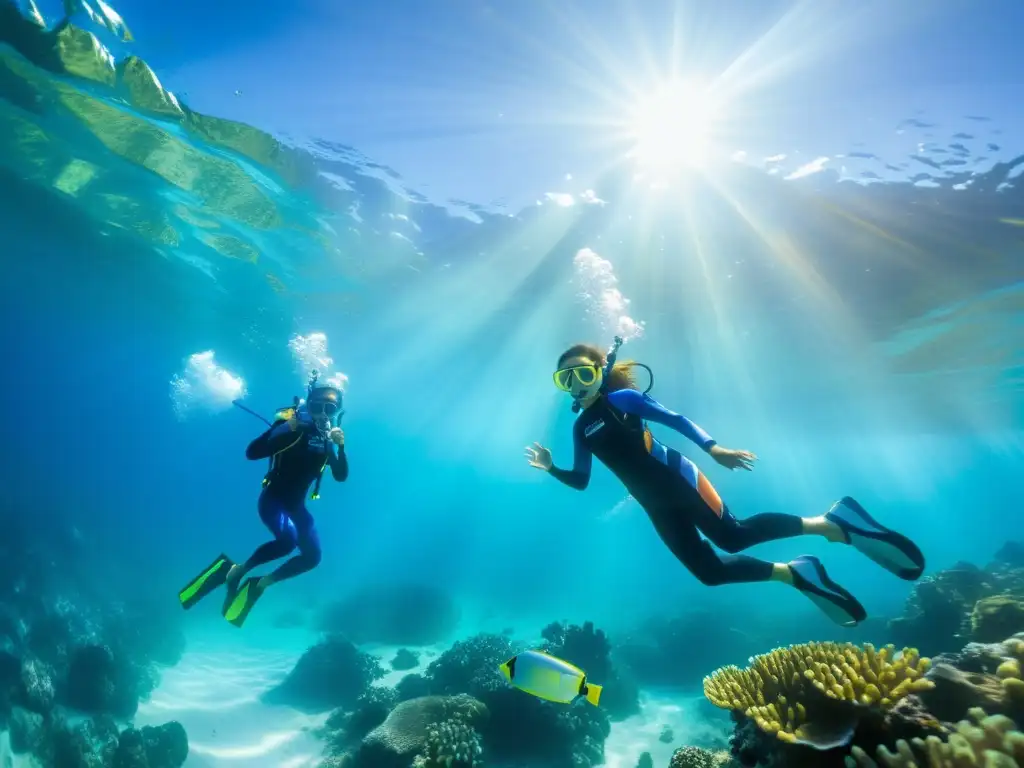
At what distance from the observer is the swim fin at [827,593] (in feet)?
13.6

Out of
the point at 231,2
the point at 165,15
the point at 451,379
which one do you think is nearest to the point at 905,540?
the point at 231,2

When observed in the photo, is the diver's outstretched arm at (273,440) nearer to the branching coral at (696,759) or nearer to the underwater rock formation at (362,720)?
the branching coral at (696,759)

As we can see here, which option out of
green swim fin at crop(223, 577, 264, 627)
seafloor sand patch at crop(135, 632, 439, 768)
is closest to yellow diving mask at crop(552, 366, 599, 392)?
green swim fin at crop(223, 577, 264, 627)

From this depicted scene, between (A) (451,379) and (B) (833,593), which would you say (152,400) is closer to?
(A) (451,379)

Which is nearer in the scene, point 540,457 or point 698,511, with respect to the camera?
point 698,511

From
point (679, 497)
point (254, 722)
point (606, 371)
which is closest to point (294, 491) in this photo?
point (606, 371)

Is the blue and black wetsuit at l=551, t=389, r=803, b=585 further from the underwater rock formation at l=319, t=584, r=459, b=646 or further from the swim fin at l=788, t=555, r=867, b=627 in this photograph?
the underwater rock formation at l=319, t=584, r=459, b=646

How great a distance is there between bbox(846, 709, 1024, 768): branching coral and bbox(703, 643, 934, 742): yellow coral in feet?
1.70

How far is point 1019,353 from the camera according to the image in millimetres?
21562

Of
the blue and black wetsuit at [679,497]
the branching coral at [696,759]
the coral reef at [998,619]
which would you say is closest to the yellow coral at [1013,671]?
the blue and black wetsuit at [679,497]

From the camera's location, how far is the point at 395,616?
2205 centimetres

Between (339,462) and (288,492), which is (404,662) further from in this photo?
(339,462)

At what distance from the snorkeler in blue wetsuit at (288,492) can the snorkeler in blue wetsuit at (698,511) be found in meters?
3.54

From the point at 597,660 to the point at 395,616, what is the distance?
13.6m
